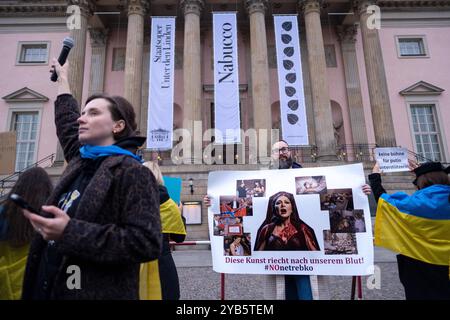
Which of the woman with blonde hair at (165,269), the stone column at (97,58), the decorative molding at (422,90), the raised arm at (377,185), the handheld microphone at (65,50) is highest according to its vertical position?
the stone column at (97,58)

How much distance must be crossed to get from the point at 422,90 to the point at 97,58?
21.9 meters

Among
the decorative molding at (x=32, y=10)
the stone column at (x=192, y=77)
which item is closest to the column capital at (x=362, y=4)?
the stone column at (x=192, y=77)

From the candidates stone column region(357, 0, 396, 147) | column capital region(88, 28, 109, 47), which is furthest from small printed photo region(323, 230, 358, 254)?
column capital region(88, 28, 109, 47)

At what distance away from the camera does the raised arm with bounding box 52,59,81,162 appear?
201cm

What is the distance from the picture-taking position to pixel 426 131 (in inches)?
803

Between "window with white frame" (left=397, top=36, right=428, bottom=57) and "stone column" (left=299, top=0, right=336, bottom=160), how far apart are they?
805 centimetres

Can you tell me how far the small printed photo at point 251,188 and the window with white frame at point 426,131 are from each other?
2062 centimetres

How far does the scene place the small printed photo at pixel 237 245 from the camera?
10.7 feet

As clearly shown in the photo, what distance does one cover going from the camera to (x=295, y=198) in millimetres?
3188

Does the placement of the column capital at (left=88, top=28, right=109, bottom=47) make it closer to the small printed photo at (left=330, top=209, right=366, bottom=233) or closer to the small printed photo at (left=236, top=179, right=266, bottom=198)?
the small printed photo at (left=236, top=179, right=266, bottom=198)

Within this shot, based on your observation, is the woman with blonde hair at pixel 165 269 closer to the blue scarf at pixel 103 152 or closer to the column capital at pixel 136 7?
the blue scarf at pixel 103 152

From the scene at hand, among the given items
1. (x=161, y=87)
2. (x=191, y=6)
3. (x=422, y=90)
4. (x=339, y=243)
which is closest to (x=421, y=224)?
(x=339, y=243)

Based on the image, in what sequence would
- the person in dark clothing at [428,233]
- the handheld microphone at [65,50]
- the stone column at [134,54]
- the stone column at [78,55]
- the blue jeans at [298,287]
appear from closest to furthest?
the handheld microphone at [65,50], the person in dark clothing at [428,233], the blue jeans at [298,287], the stone column at [134,54], the stone column at [78,55]

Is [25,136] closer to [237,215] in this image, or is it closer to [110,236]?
[237,215]
